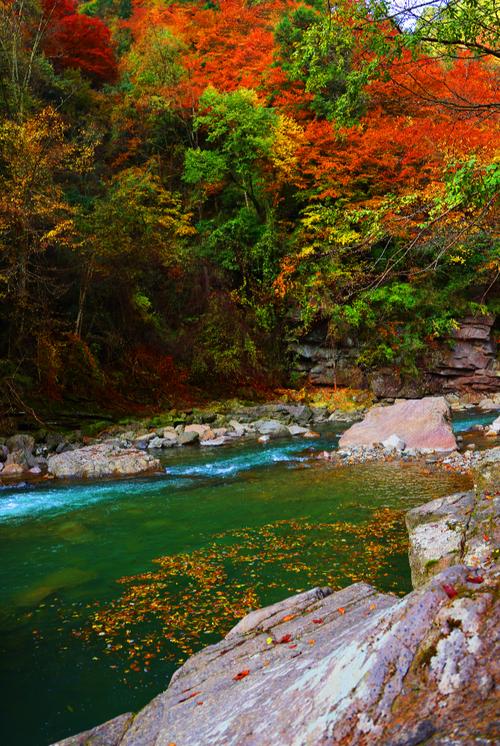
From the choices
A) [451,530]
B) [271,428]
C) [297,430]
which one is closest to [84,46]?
[271,428]

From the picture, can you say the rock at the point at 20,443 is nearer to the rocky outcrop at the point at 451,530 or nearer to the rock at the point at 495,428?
the rocky outcrop at the point at 451,530

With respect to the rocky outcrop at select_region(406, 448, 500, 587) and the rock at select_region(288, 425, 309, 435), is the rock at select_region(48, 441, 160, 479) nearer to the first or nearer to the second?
the rock at select_region(288, 425, 309, 435)

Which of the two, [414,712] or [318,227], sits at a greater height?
[318,227]

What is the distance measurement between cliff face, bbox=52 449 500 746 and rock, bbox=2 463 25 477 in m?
8.91

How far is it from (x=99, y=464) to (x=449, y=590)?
30.9 feet

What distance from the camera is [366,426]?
481 inches

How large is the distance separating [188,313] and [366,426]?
10.6 metres

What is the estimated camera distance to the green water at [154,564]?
3.73m

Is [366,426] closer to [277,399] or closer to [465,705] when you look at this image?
[277,399]

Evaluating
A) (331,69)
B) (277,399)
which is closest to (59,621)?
(331,69)

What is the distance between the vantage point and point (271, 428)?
48.2 ft

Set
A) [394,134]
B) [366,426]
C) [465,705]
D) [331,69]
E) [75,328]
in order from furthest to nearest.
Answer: [394,134], [75,328], [366,426], [331,69], [465,705]

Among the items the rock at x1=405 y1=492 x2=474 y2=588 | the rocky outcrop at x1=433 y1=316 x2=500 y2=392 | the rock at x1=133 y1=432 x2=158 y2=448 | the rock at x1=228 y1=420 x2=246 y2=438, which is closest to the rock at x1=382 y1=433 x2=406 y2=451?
the rock at x1=228 y1=420 x2=246 y2=438

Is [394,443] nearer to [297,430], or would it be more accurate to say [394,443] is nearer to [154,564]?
[297,430]
